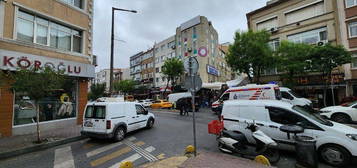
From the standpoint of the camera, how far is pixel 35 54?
29.7ft

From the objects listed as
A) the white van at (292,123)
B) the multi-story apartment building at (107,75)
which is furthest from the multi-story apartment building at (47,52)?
the multi-story apartment building at (107,75)

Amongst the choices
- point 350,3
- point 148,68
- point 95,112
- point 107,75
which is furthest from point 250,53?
point 107,75

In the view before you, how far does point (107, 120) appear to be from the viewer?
727 centimetres

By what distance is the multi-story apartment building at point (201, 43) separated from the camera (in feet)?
108

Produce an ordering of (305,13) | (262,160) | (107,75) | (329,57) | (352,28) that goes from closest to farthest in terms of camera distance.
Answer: (262,160)
(329,57)
(352,28)
(305,13)
(107,75)

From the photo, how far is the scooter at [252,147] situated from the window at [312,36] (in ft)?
62.0

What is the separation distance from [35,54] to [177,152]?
948 cm

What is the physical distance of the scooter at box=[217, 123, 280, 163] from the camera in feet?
15.4

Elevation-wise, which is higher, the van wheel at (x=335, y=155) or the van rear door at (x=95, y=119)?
the van rear door at (x=95, y=119)

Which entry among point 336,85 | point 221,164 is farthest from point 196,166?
point 336,85

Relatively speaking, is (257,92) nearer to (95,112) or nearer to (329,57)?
(329,57)

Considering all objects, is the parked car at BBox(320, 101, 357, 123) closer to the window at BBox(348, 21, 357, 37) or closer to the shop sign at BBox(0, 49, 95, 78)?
the window at BBox(348, 21, 357, 37)

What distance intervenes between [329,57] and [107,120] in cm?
1724

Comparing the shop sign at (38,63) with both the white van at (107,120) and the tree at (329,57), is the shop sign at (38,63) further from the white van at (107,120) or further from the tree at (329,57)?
the tree at (329,57)
